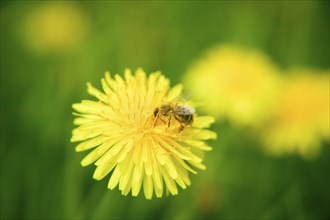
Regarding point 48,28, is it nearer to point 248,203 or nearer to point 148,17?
point 148,17

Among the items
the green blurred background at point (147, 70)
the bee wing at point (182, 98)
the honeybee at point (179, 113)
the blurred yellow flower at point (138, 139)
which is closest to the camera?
the blurred yellow flower at point (138, 139)

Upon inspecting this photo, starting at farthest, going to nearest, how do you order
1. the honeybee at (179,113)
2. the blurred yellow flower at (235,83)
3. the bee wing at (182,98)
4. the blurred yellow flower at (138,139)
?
the blurred yellow flower at (235,83)
the bee wing at (182,98)
the honeybee at (179,113)
the blurred yellow flower at (138,139)

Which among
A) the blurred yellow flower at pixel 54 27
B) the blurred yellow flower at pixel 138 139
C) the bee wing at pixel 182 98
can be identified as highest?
the blurred yellow flower at pixel 54 27

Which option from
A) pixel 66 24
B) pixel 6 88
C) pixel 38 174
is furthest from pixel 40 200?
pixel 66 24

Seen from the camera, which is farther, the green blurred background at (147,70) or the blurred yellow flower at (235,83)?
the blurred yellow flower at (235,83)

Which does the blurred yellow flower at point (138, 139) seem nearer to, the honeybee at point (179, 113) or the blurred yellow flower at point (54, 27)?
the honeybee at point (179, 113)

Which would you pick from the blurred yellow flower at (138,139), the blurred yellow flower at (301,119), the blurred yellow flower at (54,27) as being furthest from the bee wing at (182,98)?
the blurred yellow flower at (54,27)
